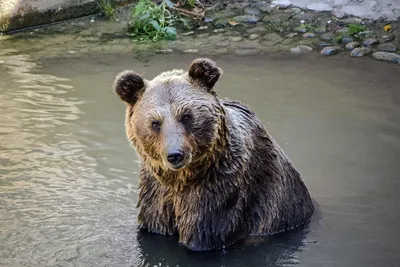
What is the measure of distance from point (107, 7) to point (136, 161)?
4.76 m

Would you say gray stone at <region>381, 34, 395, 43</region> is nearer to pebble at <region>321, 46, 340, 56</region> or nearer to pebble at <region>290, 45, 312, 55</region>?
pebble at <region>321, 46, 340, 56</region>

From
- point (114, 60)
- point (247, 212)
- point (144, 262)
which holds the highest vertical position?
point (114, 60)

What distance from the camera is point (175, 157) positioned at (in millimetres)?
4836

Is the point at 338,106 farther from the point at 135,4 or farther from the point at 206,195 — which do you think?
the point at 135,4

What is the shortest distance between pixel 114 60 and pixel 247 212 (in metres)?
4.63

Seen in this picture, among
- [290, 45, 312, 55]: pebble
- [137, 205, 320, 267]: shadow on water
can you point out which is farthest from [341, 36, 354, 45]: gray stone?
[137, 205, 320, 267]: shadow on water

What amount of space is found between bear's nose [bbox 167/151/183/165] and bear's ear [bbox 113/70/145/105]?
1.97ft

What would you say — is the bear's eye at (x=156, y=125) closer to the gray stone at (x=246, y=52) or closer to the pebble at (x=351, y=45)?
the gray stone at (x=246, y=52)

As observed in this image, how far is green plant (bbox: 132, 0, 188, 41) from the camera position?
35.0ft

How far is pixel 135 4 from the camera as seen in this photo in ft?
38.2

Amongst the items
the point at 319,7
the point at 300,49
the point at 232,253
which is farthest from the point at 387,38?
the point at 232,253

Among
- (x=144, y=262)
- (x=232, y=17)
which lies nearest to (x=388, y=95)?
(x=232, y=17)

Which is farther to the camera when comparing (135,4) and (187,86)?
(135,4)

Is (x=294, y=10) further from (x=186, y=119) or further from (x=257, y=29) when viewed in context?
(x=186, y=119)
